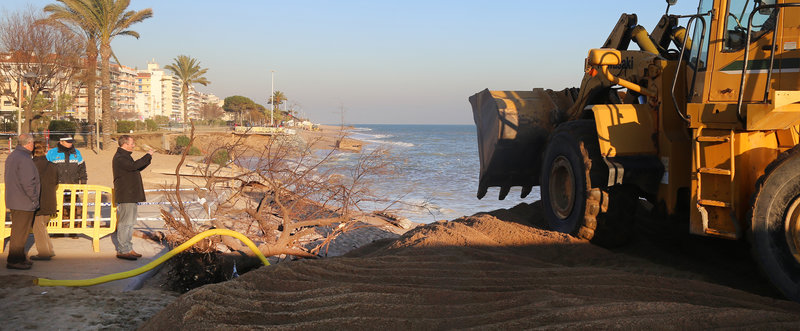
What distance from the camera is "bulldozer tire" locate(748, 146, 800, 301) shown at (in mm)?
5145

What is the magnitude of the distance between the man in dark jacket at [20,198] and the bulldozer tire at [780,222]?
24.9 feet

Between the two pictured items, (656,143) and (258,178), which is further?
(258,178)

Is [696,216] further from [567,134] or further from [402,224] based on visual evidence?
[402,224]

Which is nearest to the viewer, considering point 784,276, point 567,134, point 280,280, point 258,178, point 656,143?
point 784,276

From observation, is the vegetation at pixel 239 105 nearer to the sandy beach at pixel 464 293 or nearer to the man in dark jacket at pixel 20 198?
the man in dark jacket at pixel 20 198

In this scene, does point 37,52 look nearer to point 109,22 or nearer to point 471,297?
point 109,22

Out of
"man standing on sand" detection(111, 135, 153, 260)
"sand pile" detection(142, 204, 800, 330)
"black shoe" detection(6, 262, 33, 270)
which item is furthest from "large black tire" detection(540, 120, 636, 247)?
"black shoe" detection(6, 262, 33, 270)

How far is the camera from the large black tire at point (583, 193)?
7250 mm

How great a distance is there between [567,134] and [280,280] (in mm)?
4102

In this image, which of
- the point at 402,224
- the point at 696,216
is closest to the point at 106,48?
the point at 402,224

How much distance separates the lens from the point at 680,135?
688cm

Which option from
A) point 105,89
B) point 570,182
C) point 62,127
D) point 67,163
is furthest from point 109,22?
point 570,182

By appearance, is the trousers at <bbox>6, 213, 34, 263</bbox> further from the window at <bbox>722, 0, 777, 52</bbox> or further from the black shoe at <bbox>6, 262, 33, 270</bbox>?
the window at <bbox>722, 0, 777, 52</bbox>

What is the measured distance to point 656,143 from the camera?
279 inches
